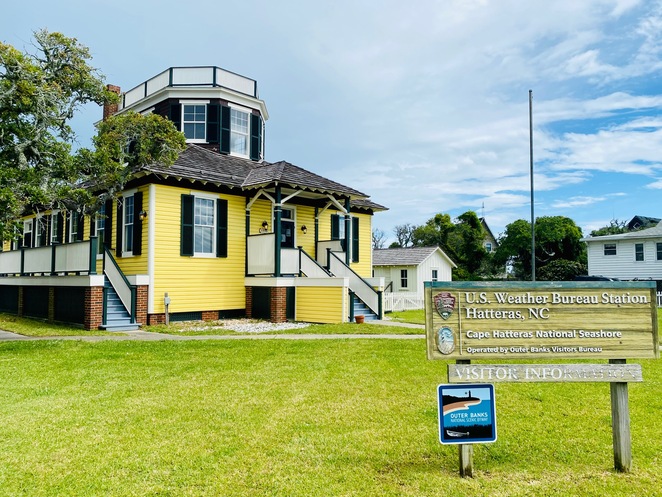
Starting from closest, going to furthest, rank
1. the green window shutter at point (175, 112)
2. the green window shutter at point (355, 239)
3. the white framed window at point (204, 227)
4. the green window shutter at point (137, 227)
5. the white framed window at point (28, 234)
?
the green window shutter at point (137, 227) → the white framed window at point (204, 227) → the green window shutter at point (175, 112) → the green window shutter at point (355, 239) → the white framed window at point (28, 234)

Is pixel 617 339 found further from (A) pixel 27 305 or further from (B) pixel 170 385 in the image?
(A) pixel 27 305

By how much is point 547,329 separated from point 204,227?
13.6m

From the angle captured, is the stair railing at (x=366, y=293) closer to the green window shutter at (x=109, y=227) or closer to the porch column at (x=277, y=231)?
the porch column at (x=277, y=231)

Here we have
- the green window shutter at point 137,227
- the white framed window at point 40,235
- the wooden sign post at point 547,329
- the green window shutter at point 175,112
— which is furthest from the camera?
the white framed window at point 40,235

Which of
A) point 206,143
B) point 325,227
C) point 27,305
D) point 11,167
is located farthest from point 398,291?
point 11,167

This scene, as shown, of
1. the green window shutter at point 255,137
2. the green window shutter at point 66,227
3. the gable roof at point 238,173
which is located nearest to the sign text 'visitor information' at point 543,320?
the gable roof at point 238,173

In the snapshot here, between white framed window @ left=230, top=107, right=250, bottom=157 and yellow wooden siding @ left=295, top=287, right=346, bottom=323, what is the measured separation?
297 inches

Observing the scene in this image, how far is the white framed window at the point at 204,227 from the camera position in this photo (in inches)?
639

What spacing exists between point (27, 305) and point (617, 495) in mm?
20094

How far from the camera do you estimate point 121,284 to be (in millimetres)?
15164

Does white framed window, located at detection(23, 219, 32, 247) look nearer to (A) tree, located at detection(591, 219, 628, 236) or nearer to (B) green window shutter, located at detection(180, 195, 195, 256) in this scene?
(B) green window shutter, located at detection(180, 195, 195, 256)

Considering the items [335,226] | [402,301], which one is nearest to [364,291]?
[335,226]

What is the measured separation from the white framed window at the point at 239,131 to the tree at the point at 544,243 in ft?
91.5

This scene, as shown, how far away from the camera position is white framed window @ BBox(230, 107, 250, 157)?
20641 millimetres
